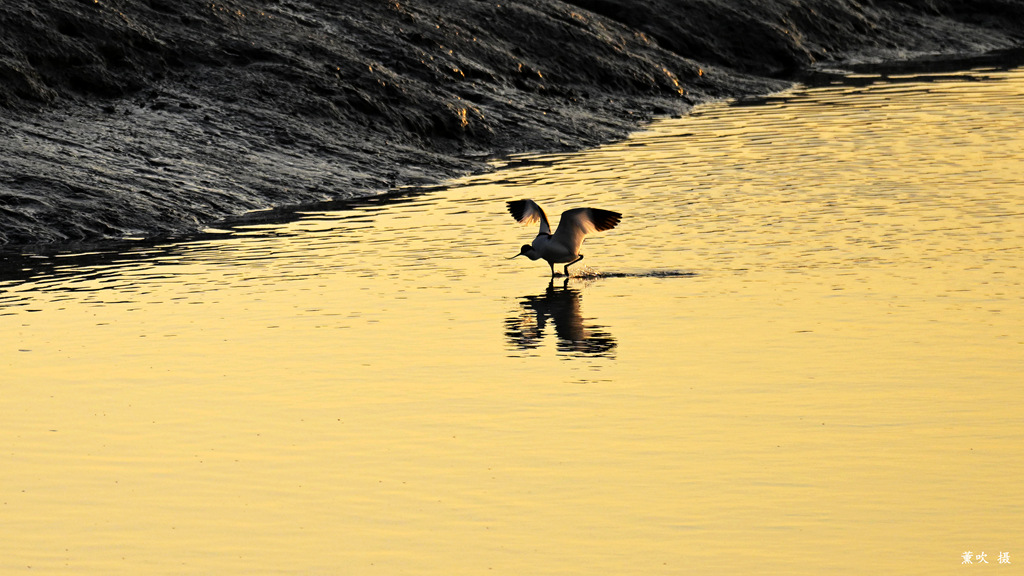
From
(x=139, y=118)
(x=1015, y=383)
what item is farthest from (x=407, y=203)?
(x=1015, y=383)

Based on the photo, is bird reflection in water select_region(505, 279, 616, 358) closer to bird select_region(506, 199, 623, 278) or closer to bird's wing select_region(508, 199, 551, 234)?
bird select_region(506, 199, 623, 278)

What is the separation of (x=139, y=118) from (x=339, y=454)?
43.3ft

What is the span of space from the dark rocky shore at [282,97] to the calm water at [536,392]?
1712mm

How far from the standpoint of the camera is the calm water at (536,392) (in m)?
8.22

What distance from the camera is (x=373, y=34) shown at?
2638cm

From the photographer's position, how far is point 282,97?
23328 millimetres

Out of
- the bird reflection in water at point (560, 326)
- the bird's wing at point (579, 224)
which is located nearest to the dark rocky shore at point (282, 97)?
the bird's wing at point (579, 224)

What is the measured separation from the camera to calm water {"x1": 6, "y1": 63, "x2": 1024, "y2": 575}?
8219 millimetres

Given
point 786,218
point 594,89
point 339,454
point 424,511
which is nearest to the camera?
point 424,511

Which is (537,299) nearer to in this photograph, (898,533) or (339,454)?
(339,454)

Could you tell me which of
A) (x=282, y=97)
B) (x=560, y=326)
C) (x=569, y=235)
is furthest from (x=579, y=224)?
(x=282, y=97)

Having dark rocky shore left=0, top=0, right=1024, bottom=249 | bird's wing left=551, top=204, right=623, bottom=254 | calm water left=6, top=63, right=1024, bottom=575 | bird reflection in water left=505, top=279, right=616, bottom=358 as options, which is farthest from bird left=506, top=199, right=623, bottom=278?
dark rocky shore left=0, top=0, right=1024, bottom=249

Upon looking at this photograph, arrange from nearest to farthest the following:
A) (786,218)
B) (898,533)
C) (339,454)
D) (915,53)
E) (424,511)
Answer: (898,533) < (424,511) < (339,454) < (786,218) < (915,53)

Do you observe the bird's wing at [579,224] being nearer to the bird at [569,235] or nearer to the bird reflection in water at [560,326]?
the bird at [569,235]
